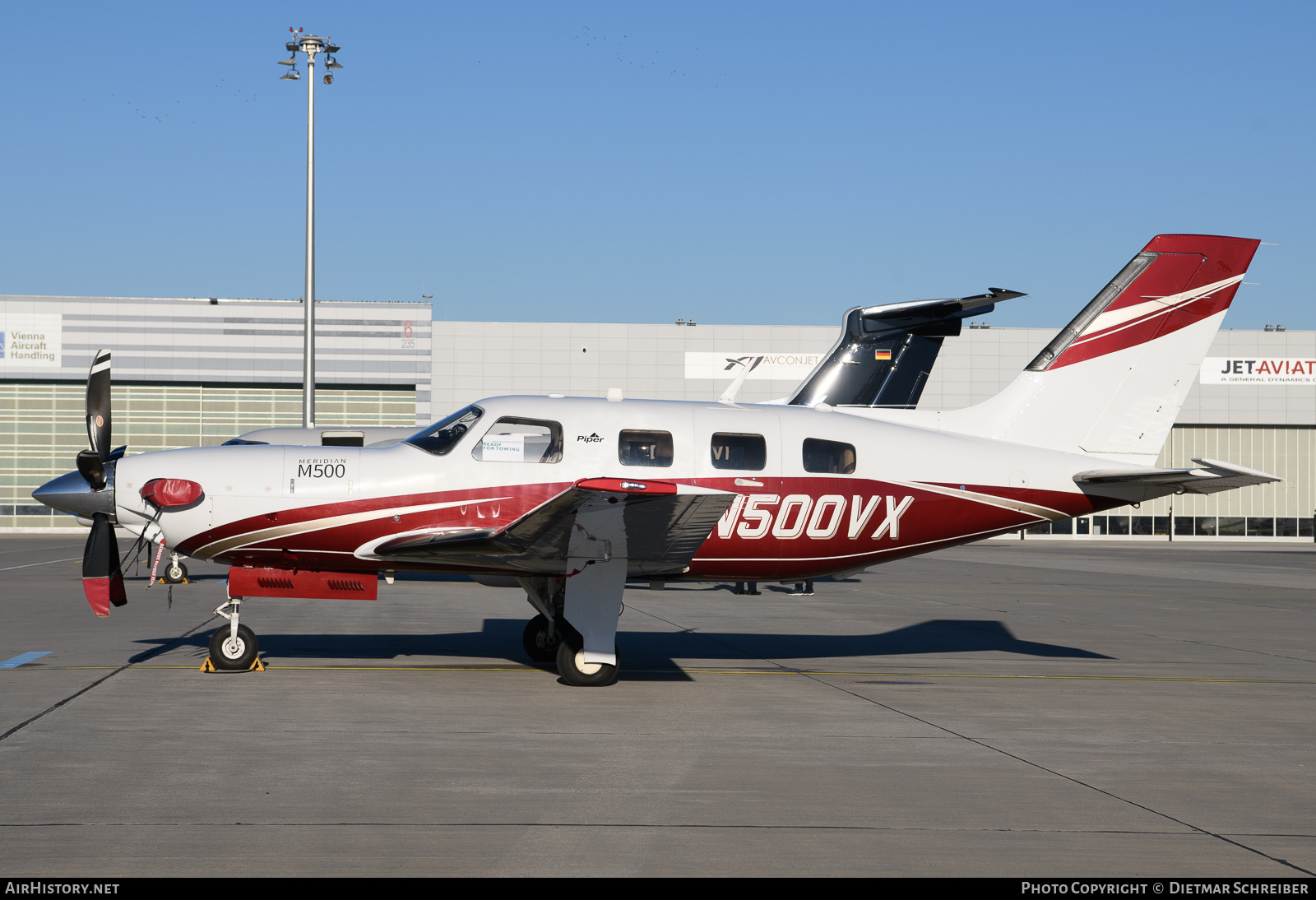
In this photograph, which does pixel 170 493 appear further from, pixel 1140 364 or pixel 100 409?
pixel 1140 364

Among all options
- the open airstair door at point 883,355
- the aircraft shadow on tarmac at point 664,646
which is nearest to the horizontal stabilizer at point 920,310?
the open airstair door at point 883,355

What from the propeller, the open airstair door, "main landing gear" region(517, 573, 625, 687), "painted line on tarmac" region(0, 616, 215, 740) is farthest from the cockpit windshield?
the open airstair door

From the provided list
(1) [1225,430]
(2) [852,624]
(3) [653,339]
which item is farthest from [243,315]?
(1) [1225,430]

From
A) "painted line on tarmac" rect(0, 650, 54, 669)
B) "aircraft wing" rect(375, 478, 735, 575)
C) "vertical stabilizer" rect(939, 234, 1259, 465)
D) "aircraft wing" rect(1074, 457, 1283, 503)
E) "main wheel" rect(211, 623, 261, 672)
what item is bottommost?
Result: "painted line on tarmac" rect(0, 650, 54, 669)

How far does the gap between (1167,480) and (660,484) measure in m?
5.88

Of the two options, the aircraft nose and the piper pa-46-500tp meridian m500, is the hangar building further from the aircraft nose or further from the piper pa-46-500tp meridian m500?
the piper pa-46-500tp meridian m500

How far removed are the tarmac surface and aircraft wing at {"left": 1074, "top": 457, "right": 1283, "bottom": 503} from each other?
6.91ft

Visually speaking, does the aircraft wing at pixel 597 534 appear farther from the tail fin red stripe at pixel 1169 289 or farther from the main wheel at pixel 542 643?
the tail fin red stripe at pixel 1169 289

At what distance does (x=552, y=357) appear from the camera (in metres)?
59.3

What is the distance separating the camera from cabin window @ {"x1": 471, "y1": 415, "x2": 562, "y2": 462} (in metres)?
11.2

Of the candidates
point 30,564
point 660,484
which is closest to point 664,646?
point 660,484

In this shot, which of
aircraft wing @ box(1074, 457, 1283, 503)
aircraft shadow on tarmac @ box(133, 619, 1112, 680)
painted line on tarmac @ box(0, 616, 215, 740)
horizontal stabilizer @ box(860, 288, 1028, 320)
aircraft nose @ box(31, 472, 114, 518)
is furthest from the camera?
horizontal stabilizer @ box(860, 288, 1028, 320)
